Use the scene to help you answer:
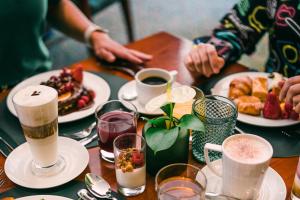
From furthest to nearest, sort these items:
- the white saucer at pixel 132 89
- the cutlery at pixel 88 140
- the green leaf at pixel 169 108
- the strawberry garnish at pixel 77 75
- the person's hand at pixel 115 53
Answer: the person's hand at pixel 115 53 → the strawberry garnish at pixel 77 75 → the white saucer at pixel 132 89 → the cutlery at pixel 88 140 → the green leaf at pixel 169 108

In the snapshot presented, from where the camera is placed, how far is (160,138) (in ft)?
3.04

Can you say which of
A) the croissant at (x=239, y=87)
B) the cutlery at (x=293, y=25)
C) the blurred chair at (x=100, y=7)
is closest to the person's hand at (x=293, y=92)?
the croissant at (x=239, y=87)

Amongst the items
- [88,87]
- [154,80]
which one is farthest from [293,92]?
[88,87]

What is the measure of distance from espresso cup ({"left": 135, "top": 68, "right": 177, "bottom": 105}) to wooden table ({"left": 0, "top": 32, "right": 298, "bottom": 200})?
10 cm

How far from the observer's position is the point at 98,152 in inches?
43.0

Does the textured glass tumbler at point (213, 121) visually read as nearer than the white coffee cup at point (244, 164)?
No

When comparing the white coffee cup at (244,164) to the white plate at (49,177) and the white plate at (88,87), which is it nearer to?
the white plate at (49,177)

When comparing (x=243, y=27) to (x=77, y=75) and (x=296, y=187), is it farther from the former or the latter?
(x=296, y=187)

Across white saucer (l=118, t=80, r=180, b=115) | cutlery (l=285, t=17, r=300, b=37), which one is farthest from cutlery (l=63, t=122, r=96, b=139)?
cutlery (l=285, t=17, r=300, b=37)

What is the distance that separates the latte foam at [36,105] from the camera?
3.02 ft

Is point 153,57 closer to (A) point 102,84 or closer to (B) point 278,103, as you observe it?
(A) point 102,84

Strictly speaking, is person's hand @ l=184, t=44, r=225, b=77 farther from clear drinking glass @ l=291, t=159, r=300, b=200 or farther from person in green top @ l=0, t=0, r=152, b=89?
clear drinking glass @ l=291, t=159, r=300, b=200

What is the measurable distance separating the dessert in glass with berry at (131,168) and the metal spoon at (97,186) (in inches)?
1.3

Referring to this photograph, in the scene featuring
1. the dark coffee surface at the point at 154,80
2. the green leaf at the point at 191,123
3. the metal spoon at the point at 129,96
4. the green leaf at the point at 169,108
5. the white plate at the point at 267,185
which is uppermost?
the green leaf at the point at 169,108
